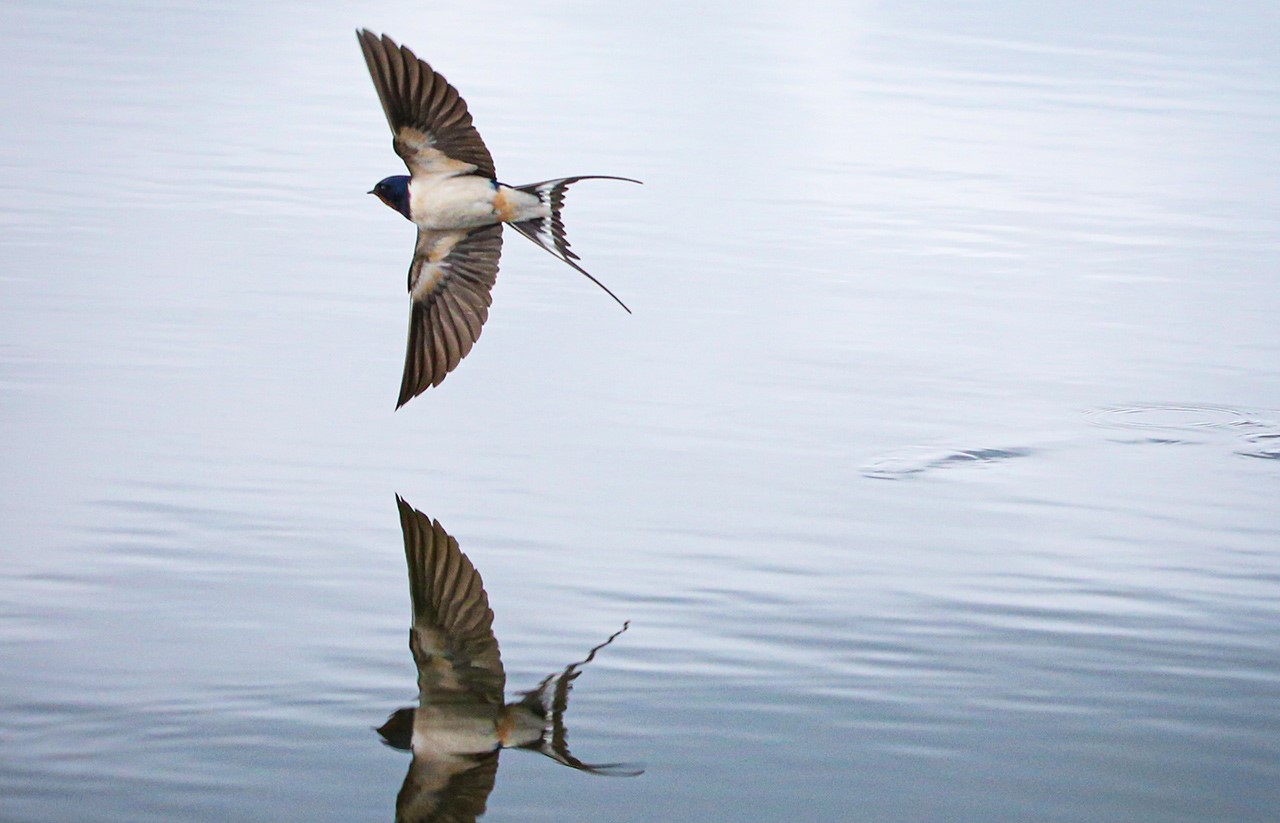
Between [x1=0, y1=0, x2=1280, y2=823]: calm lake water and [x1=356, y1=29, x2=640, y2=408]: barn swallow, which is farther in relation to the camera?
[x1=356, y1=29, x2=640, y2=408]: barn swallow

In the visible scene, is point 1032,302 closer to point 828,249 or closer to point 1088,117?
point 828,249

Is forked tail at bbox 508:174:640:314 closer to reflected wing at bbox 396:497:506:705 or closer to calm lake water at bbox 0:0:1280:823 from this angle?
calm lake water at bbox 0:0:1280:823

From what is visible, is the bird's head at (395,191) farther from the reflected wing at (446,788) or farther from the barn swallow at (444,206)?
the reflected wing at (446,788)

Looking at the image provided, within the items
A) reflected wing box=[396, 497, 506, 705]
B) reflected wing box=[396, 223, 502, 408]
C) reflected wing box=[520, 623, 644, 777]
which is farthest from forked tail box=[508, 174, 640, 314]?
reflected wing box=[520, 623, 644, 777]

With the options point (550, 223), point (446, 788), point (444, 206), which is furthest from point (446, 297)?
point (446, 788)

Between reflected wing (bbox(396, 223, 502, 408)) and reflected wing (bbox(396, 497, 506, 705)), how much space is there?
57 centimetres

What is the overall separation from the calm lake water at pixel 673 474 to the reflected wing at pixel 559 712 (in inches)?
1.3

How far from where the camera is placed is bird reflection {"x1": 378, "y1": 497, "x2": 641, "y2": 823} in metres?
3.25

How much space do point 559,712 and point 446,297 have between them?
1932 mm

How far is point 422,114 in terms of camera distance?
4.97 metres

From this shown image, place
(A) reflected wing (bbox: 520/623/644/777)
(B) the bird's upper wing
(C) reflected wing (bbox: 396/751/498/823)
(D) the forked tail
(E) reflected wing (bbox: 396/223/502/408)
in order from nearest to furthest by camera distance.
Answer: (C) reflected wing (bbox: 396/751/498/823), (A) reflected wing (bbox: 520/623/644/777), (B) the bird's upper wing, (D) the forked tail, (E) reflected wing (bbox: 396/223/502/408)

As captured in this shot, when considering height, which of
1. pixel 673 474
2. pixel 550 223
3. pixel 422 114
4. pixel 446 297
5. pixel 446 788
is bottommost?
pixel 446 788

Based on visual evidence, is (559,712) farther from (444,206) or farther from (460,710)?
(444,206)

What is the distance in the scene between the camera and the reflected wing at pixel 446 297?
17.3 ft
